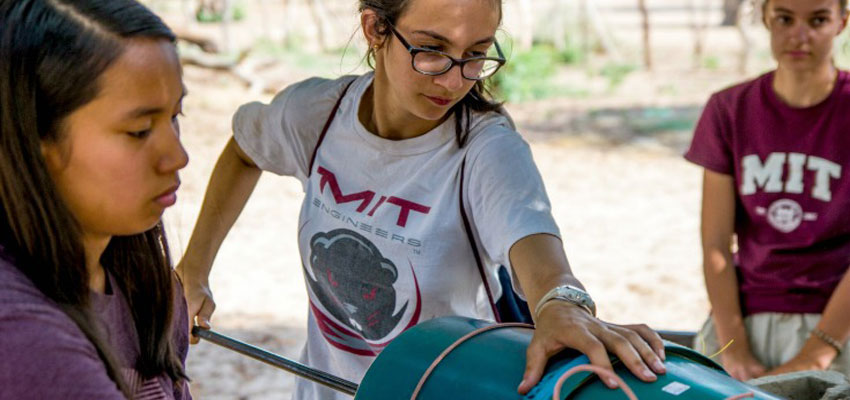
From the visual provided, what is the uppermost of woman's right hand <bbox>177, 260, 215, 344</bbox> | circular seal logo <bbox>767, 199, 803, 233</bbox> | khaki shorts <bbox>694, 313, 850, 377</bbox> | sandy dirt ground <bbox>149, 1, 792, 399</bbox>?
woman's right hand <bbox>177, 260, 215, 344</bbox>

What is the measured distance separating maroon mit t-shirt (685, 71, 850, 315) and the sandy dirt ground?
157cm

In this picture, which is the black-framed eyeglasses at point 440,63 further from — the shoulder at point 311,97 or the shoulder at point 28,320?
the shoulder at point 28,320

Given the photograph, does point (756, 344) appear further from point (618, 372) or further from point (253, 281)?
point (253, 281)

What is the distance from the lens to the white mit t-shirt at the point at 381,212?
1.73 metres

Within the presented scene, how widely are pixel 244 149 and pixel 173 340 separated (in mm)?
713

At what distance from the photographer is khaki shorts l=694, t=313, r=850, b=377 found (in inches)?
99.7

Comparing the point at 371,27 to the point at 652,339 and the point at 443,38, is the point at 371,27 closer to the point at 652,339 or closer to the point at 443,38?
the point at 443,38

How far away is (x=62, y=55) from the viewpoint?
115 centimetres

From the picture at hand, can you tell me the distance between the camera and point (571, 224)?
6.64 metres

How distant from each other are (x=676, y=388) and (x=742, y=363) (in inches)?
56.8

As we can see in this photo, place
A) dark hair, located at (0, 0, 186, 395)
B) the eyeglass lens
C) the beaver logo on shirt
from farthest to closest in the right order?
the beaver logo on shirt
the eyeglass lens
dark hair, located at (0, 0, 186, 395)

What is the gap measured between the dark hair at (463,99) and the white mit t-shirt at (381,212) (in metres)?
0.01

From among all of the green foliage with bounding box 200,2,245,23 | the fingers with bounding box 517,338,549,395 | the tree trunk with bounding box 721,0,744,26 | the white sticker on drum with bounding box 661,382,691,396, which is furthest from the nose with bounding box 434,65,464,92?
the tree trunk with bounding box 721,0,744,26

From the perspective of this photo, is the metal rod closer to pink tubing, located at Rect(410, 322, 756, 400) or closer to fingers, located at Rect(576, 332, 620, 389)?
pink tubing, located at Rect(410, 322, 756, 400)
